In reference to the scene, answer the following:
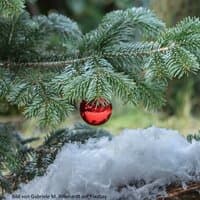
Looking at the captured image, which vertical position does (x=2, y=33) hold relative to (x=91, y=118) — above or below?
above

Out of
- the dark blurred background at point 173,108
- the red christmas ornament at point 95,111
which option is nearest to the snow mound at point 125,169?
the red christmas ornament at point 95,111

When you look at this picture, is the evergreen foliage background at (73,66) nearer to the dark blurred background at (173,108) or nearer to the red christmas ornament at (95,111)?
the red christmas ornament at (95,111)

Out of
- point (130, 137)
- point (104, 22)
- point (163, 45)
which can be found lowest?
point (130, 137)

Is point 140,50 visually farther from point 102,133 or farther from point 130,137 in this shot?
point 102,133

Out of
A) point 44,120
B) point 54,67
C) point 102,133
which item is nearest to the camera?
point 44,120

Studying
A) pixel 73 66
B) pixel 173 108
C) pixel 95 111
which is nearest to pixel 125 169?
pixel 95 111

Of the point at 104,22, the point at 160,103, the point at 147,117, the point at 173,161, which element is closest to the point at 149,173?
the point at 173,161
